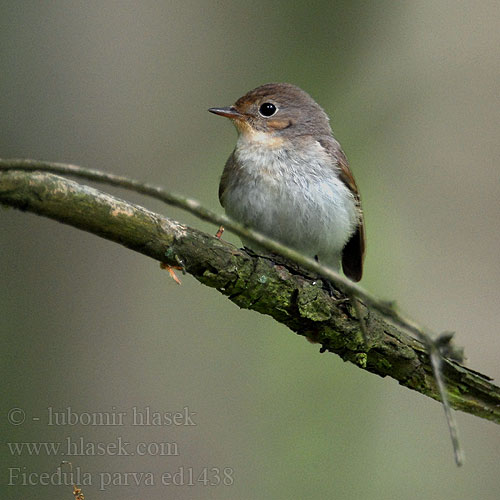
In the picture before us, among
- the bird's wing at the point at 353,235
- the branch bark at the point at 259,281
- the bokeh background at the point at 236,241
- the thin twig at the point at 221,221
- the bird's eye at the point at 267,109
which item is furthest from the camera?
the bokeh background at the point at 236,241

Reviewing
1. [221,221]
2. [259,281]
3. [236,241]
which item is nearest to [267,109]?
[236,241]

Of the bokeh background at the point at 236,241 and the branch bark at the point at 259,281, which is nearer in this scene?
the branch bark at the point at 259,281

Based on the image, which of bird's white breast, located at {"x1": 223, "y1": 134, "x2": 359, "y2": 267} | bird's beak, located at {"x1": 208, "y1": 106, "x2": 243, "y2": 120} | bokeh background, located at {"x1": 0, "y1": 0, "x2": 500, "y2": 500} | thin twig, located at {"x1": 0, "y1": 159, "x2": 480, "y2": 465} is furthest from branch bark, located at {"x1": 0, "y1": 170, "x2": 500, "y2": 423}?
bokeh background, located at {"x1": 0, "y1": 0, "x2": 500, "y2": 500}

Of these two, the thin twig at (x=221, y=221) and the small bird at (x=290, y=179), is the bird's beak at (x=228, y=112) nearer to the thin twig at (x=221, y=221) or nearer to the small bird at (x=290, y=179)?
the small bird at (x=290, y=179)

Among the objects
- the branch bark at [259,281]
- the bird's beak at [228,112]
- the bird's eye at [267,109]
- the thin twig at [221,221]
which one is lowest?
the thin twig at [221,221]

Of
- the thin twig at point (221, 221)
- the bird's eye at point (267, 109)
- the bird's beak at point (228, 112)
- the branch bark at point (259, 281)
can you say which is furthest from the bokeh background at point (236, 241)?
the thin twig at point (221, 221)

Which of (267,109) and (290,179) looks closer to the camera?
(290,179)

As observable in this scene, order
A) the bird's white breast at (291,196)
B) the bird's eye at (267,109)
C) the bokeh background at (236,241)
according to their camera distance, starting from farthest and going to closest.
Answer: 1. the bokeh background at (236,241)
2. the bird's eye at (267,109)
3. the bird's white breast at (291,196)

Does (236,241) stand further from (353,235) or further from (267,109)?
(267,109)
